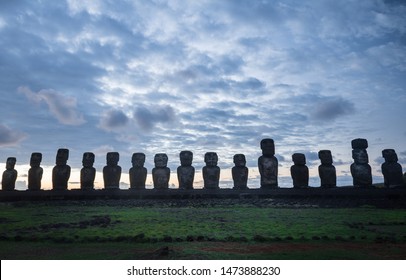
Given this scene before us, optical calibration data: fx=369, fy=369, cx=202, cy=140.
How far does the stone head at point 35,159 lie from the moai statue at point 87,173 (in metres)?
2.60

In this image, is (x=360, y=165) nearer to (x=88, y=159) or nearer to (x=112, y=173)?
(x=112, y=173)

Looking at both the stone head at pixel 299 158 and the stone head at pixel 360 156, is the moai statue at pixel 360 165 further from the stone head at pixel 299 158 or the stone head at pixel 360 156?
the stone head at pixel 299 158

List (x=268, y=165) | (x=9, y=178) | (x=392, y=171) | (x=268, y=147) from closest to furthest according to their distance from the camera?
(x=392, y=171) → (x=268, y=165) → (x=268, y=147) → (x=9, y=178)

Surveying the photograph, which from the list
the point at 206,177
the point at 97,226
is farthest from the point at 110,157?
the point at 97,226

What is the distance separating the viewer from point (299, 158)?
709 inches

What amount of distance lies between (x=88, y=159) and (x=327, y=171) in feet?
39.7

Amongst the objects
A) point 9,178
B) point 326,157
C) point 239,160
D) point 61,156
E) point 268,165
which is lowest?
point 9,178

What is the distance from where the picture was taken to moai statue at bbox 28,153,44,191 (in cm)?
1934

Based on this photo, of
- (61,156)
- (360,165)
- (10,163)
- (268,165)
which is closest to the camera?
(268,165)

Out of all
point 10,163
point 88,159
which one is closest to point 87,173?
point 88,159

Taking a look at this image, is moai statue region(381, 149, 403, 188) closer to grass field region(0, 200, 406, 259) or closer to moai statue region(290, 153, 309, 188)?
moai statue region(290, 153, 309, 188)

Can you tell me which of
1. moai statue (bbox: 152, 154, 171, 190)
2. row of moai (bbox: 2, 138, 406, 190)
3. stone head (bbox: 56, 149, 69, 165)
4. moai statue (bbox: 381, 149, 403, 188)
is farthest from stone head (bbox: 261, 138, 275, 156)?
stone head (bbox: 56, 149, 69, 165)

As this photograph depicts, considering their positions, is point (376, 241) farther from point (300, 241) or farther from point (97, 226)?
point (97, 226)

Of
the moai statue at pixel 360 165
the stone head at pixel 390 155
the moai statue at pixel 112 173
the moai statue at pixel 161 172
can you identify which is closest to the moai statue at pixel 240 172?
the moai statue at pixel 161 172
